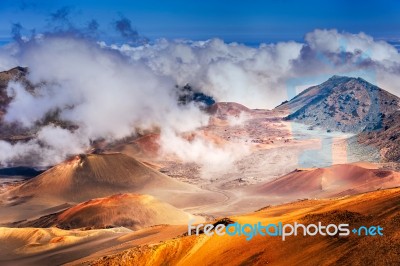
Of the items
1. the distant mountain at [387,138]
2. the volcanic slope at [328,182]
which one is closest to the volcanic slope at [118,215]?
the volcanic slope at [328,182]

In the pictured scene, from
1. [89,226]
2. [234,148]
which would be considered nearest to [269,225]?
[89,226]

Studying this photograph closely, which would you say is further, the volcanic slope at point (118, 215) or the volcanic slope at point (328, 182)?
the volcanic slope at point (328, 182)

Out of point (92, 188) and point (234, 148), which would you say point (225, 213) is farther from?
point (234, 148)

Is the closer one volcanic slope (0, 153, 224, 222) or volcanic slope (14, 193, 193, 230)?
volcanic slope (14, 193, 193, 230)

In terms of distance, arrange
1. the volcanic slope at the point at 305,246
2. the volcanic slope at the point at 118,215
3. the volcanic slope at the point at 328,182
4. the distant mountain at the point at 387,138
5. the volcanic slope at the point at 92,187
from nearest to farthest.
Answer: the volcanic slope at the point at 305,246 < the volcanic slope at the point at 118,215 < the volcanic slope at the point at 328,182 < the volcanic slope at the point at 92,187 < the distant mountain at the point at 387,138

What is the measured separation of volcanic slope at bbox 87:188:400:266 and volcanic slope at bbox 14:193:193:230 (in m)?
52.3

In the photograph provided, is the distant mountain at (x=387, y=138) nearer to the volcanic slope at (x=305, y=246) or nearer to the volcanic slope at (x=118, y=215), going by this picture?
the volcanic slope at (x=118, y=215)

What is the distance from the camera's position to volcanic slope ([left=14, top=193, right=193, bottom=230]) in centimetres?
9281

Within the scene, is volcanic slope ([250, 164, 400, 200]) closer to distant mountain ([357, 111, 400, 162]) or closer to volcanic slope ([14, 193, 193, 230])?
volcanic slope ([14, 193, 193, 230])

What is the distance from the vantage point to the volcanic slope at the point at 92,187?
4776 inches

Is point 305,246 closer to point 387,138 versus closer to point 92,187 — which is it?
point 92,187

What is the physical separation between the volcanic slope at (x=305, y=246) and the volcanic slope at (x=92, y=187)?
77.6 meters

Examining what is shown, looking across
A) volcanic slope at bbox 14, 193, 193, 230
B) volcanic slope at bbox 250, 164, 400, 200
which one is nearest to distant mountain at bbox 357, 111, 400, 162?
volcanic slope at bbox 250, 164, 400, 200

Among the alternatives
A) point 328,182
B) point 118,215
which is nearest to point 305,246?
point 118,215
